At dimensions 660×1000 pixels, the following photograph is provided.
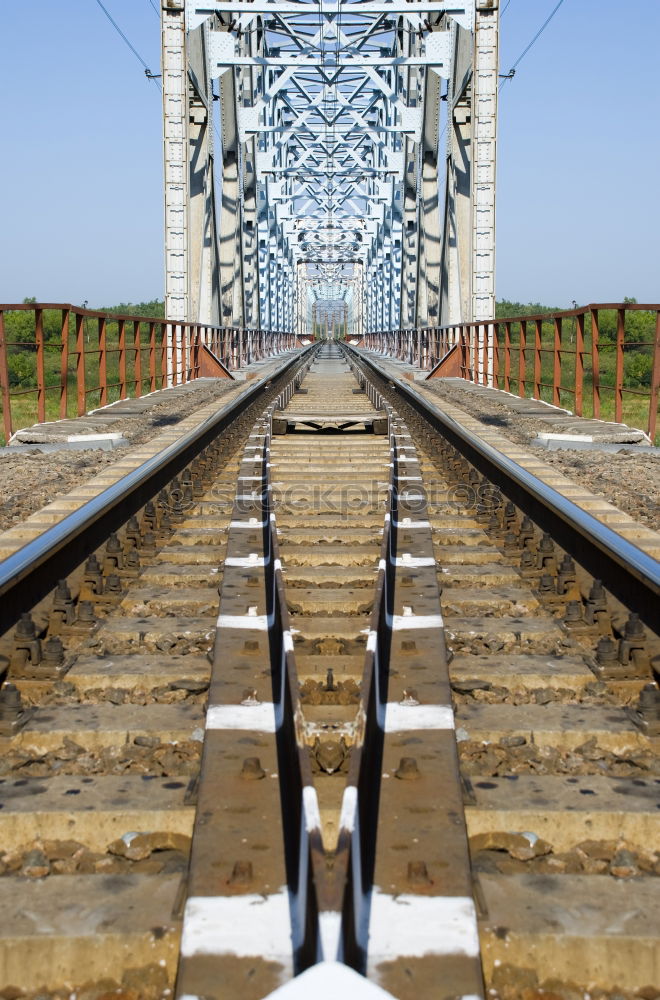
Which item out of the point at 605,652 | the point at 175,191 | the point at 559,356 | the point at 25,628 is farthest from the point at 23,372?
the point at 605,652

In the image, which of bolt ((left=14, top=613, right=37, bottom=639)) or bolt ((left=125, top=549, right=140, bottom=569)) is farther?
bolt ((left=125, top=549, right=140, bottom=569))

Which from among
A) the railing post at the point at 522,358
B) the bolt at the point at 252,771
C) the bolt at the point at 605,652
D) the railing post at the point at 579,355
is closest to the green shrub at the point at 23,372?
the railing post at the point at 522,358

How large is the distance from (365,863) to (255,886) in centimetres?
23

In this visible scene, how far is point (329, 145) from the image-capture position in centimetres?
5397

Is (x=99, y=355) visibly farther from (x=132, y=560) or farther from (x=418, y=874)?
(x=418, y=874)

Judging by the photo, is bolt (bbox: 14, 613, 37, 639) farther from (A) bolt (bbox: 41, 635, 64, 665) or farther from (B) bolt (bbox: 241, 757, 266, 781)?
(B) bolt (bbox: 241, 757, 266, 781)

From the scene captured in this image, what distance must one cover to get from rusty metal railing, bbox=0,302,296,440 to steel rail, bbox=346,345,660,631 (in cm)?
471

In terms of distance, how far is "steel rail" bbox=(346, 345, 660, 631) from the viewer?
419 centimetres

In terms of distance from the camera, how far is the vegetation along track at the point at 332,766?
2.06m

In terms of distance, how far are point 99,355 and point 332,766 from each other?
39.7 feet

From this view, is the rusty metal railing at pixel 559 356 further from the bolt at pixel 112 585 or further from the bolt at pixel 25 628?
the bolt at pixel 25 628

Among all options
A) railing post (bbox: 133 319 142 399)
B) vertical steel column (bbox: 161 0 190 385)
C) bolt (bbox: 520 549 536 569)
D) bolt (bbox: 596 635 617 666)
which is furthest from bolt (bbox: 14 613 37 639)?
vertical steel column (bbox: 161 0 190 385)

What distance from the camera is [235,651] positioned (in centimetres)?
368

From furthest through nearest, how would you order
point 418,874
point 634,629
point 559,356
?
point 559,356 → point 634,629 → point 418,874
